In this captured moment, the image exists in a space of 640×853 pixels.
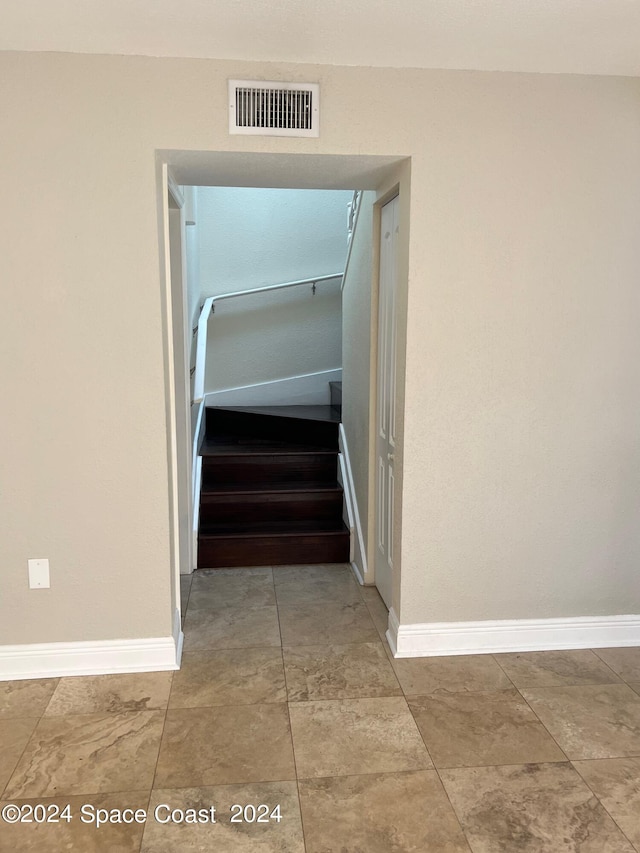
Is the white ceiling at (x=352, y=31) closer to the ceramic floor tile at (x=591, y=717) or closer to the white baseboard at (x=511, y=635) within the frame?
the white baseboard at (x=511, y=635)

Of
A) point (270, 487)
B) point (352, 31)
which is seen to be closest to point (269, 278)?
point (270, 487)

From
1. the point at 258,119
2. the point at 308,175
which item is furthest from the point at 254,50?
the point at 308,175

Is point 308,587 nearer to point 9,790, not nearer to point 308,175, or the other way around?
point 9,790

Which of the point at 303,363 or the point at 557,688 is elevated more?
the point at 303,363

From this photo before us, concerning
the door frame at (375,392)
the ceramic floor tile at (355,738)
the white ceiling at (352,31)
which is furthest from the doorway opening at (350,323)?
the ceramic floor tile at (355,738)

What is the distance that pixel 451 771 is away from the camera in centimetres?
215

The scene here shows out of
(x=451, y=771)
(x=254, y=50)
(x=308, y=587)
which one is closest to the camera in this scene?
(x=451, y=771)

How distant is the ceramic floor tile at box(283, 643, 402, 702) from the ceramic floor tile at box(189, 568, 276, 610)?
553mm

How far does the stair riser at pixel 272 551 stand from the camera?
12.7ft

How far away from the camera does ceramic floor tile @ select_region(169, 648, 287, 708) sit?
2553 millimetres

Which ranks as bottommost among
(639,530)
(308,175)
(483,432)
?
(639,530)

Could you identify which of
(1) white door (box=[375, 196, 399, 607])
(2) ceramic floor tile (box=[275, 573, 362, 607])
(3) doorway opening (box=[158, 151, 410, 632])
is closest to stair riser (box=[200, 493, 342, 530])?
(3) doorway opening (box=[158, 151, 410, 632])

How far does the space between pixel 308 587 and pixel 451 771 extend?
1562 mm

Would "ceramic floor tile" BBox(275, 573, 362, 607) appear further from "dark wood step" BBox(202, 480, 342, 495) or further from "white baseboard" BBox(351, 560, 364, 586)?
"dark wood step" BBox(202, 480, 342, 495)
